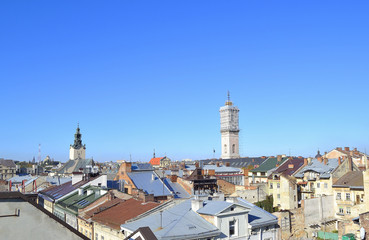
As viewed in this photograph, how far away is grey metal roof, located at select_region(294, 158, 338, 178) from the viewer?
55.6m

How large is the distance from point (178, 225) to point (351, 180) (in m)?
36.3

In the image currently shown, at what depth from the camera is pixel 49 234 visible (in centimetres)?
830

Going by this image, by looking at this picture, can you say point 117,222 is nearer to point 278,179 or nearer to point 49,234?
point 49,234

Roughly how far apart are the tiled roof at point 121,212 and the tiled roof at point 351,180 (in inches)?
1294

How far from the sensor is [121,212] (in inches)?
1240

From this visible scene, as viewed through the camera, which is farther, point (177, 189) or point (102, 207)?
point (177, 189)

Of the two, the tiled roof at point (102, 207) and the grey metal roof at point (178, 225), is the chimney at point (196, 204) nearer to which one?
the grey metal roof at point (178, 225)

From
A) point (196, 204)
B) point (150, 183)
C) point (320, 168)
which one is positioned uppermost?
point (320, 168)

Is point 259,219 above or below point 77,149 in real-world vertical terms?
below

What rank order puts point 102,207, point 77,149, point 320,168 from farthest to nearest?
point 77,149 < point 320,168 < point 102,207

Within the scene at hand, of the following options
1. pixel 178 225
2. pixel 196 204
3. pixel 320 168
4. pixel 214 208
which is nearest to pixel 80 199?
pixel 196 204

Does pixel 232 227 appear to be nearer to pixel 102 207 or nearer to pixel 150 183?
pixel 102 207

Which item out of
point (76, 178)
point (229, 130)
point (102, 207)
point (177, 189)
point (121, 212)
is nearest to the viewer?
point (121, 212)

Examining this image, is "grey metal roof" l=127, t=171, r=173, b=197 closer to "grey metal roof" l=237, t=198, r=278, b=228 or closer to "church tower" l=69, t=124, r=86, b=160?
"grey metal roof" l=237, t=198, r=278, b=228
